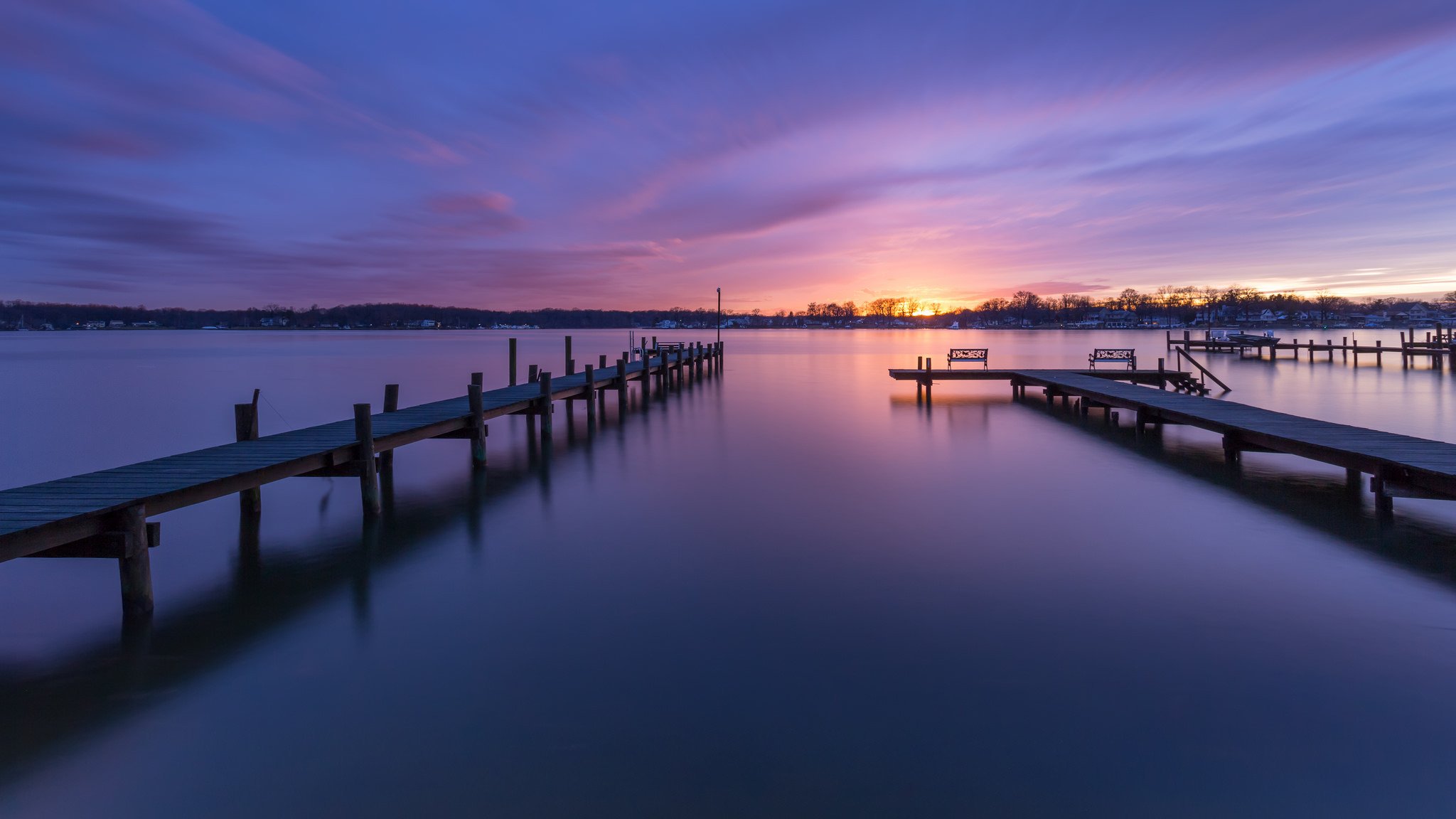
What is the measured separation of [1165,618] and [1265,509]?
4960 millimetres

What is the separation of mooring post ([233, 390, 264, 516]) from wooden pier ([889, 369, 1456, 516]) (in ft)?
43.5

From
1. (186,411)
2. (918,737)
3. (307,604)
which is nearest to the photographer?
(918,737)

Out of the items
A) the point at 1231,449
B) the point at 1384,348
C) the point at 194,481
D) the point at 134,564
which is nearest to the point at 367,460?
the point at 194,481

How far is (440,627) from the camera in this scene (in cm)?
655

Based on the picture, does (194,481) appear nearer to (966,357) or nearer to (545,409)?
(545,409)

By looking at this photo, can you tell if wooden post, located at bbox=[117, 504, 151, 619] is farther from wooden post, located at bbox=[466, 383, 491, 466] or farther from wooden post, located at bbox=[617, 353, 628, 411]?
wooden post, located at bbox=[617, 353, 628, 411]

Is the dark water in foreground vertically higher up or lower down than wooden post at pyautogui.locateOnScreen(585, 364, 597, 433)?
lower down

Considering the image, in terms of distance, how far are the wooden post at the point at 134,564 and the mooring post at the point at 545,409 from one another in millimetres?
10067

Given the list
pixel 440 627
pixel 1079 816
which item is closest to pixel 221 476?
pixel 440 627

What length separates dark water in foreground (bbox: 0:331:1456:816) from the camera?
165 inches

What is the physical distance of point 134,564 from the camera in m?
6.61

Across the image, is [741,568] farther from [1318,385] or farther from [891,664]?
[1318,385]

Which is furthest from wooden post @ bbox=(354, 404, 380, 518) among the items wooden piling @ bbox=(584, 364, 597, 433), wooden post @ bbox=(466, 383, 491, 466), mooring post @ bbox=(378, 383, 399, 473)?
wooden piling @ bbox=(584, 364, 597, 433)

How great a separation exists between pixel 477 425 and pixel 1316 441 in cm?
1220
